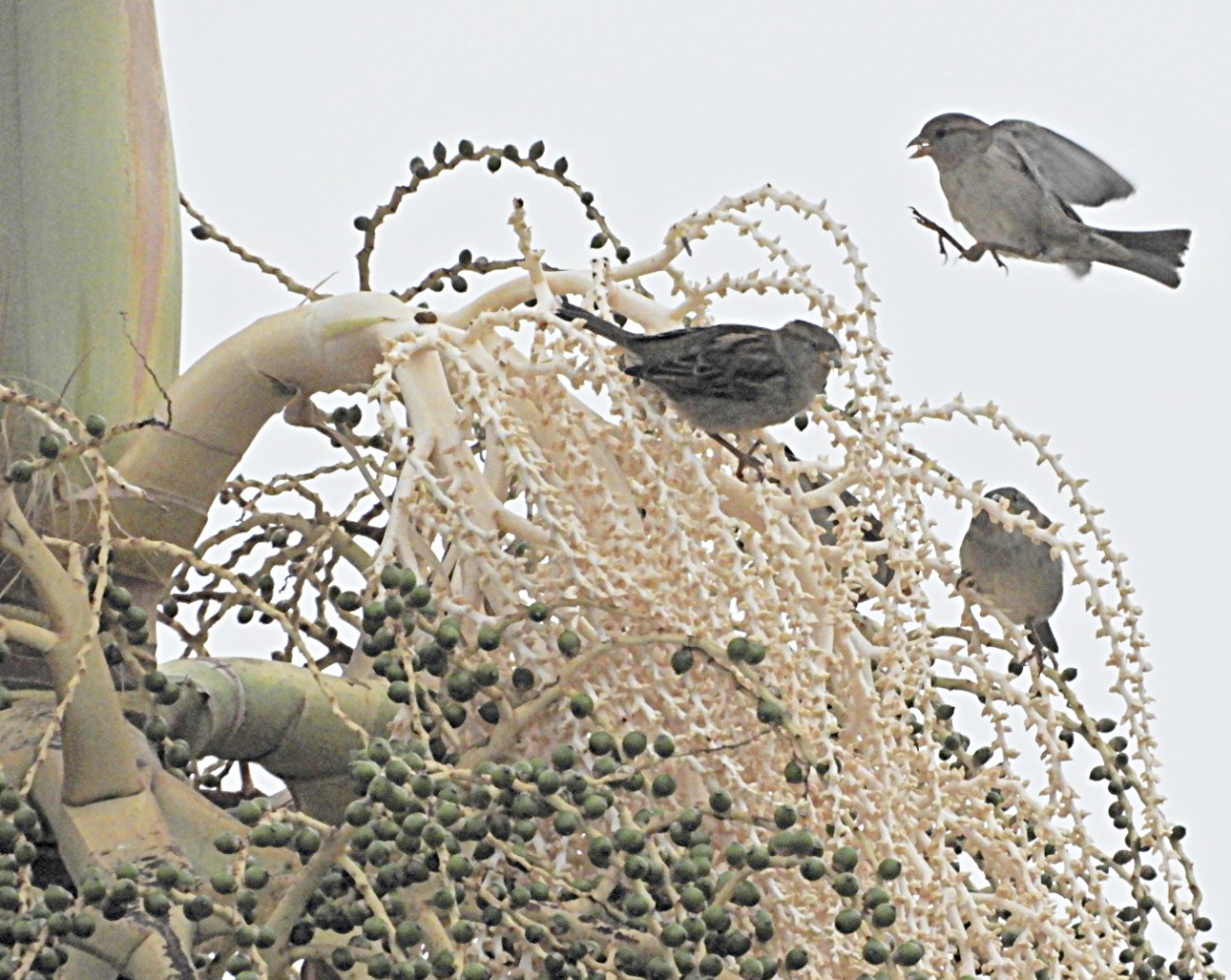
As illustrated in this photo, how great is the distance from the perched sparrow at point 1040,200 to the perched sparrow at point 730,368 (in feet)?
2.46

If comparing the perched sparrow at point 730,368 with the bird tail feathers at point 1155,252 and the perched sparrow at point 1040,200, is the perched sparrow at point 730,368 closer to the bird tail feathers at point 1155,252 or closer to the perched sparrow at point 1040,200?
the perched sparrow at point 1040,200

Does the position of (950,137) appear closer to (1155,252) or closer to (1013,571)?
(1155,252)

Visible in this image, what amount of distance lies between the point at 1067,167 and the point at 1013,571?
67 centimetres

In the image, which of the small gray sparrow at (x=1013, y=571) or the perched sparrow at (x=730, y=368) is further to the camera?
the small gray sparrow at (x=1013, y=571)

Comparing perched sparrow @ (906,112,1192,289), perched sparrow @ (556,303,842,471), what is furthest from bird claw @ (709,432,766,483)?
perched sparrow @ (906,112,1192,289)

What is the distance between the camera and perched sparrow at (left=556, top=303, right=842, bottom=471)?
179cm

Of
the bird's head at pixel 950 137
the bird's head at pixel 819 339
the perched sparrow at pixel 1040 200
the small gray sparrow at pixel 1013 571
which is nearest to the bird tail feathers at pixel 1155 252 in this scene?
the perched sparrow at pixel 1040 200

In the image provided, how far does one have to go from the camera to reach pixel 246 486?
2.14 meters

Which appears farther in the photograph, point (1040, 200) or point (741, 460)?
point (1040, 200)

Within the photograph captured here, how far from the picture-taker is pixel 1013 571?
2.26 m

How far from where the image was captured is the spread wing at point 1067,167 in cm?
263

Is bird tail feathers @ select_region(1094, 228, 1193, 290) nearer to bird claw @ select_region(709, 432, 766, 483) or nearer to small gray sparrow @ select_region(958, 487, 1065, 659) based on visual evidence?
small gray sparrow @ select_region(958, 487, 1065, 659)

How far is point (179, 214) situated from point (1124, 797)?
3.49 ft

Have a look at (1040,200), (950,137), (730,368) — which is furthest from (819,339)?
(950,137)
